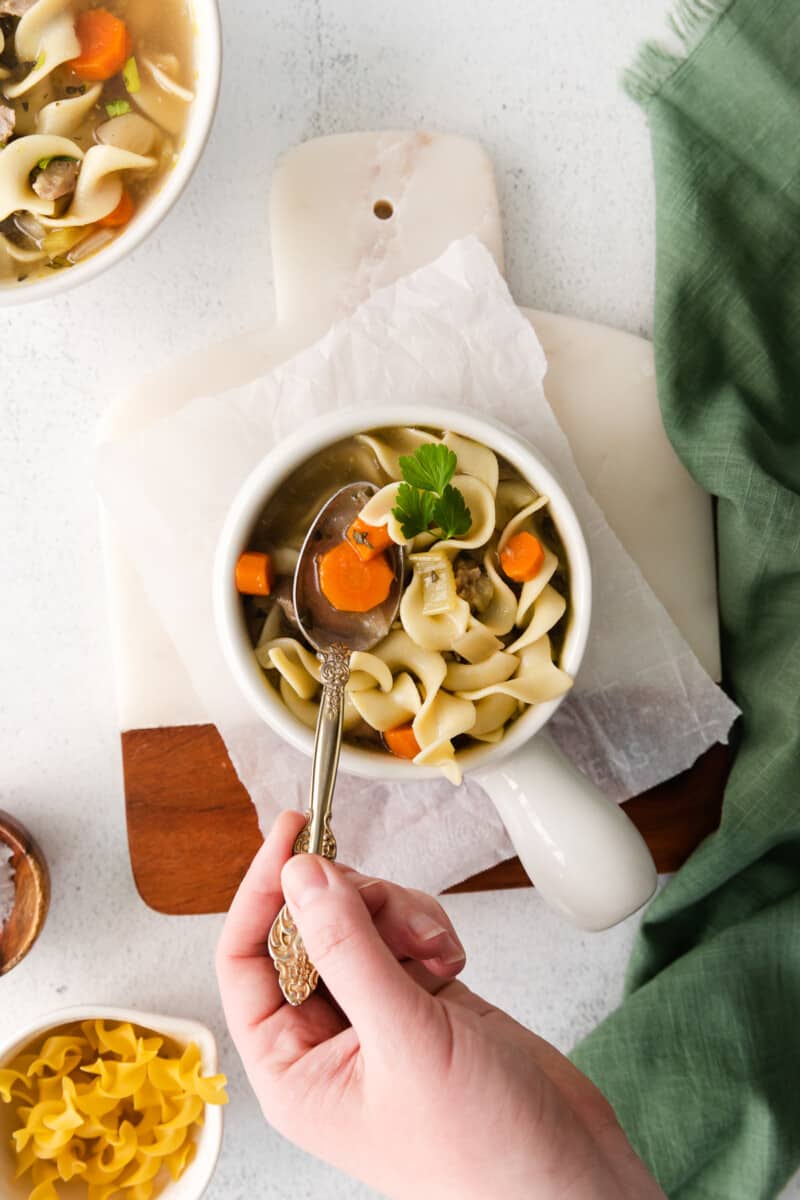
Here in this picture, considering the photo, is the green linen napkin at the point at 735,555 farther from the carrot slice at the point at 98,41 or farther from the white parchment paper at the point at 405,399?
the carrot slice at the point at 98,41

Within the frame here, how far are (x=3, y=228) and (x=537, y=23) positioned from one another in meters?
0.77

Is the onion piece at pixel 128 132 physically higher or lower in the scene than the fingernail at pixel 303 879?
higher

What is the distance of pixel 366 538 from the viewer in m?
1.32

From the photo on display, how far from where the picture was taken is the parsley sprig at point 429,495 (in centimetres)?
126

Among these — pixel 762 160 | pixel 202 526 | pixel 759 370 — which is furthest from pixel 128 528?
pixel 762 160

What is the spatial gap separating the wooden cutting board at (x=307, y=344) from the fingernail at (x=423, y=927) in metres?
0.27

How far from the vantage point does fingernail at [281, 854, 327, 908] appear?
1.09 metres

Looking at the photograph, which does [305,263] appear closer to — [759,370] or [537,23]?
[537,23]

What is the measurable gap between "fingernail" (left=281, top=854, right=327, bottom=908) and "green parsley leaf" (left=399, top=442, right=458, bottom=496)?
0.42 metres

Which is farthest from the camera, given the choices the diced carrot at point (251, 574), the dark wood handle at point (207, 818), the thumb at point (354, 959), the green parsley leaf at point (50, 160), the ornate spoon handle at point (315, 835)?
the dark wood handle at point (207, 818)

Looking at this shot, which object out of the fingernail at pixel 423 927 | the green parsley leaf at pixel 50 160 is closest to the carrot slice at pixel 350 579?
the fingernail at pixel 423 927

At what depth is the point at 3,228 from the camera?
1.43 meters

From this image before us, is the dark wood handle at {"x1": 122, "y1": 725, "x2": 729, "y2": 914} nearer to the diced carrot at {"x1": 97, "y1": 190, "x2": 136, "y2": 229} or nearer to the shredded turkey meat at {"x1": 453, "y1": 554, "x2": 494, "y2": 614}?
the shredded turkey meat at {"x1": 453, "y1": 554, "x2": 494, "y2": 614}

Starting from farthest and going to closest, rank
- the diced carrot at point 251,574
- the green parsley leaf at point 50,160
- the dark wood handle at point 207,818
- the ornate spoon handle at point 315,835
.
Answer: the dark wood handle at point 207,818
the green parsley leaf at point 50,160
the diced carrot at point 251,574
the ornate spoon handle at point 315,835
